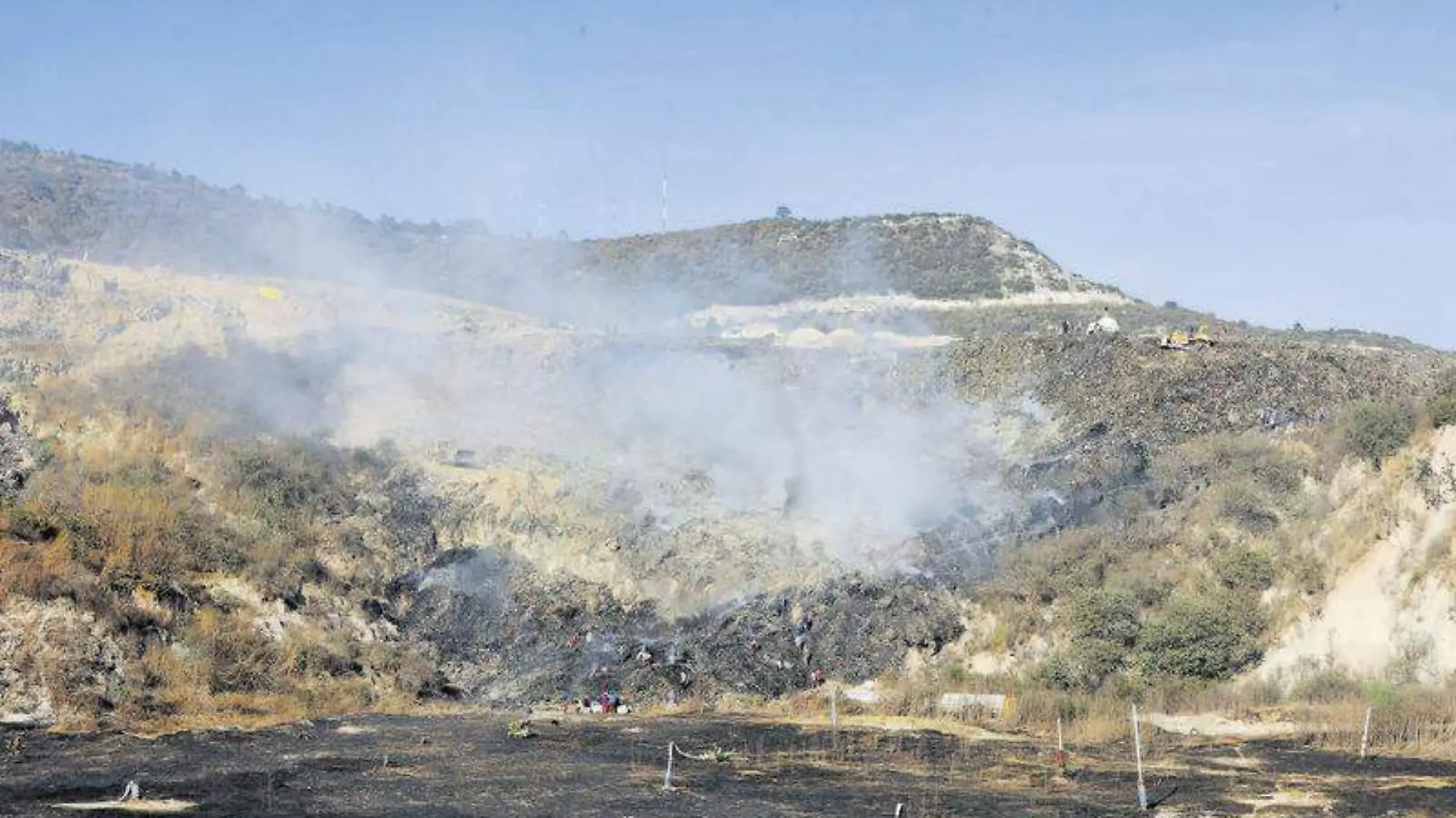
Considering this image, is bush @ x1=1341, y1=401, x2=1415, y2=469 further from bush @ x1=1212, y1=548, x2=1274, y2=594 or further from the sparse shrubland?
the sparse shrubland

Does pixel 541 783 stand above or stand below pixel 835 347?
below

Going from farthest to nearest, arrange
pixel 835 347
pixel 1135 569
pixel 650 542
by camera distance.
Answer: pixel 835 347 < pixel 650 542 < pixel 1135 569

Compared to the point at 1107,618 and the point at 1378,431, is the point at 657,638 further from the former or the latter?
the point at 1378,431

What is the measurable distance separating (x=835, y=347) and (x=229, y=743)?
32061 mm

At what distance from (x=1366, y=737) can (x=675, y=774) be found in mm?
11667

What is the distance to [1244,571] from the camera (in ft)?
100

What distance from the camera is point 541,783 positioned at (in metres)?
22.2

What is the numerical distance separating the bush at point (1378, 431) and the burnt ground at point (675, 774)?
9695mm

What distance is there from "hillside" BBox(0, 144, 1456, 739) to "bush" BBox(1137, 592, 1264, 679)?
0.24 feet

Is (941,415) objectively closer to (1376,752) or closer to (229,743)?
(1376,752)

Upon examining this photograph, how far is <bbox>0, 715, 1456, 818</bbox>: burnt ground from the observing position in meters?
20.2

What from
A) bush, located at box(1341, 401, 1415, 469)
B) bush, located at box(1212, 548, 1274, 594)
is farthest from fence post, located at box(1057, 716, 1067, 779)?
bush, located at box(1341, 401, 1415, 469)

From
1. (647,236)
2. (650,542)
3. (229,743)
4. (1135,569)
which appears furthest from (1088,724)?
(647,236)

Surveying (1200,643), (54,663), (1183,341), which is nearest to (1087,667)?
(1200,643)
